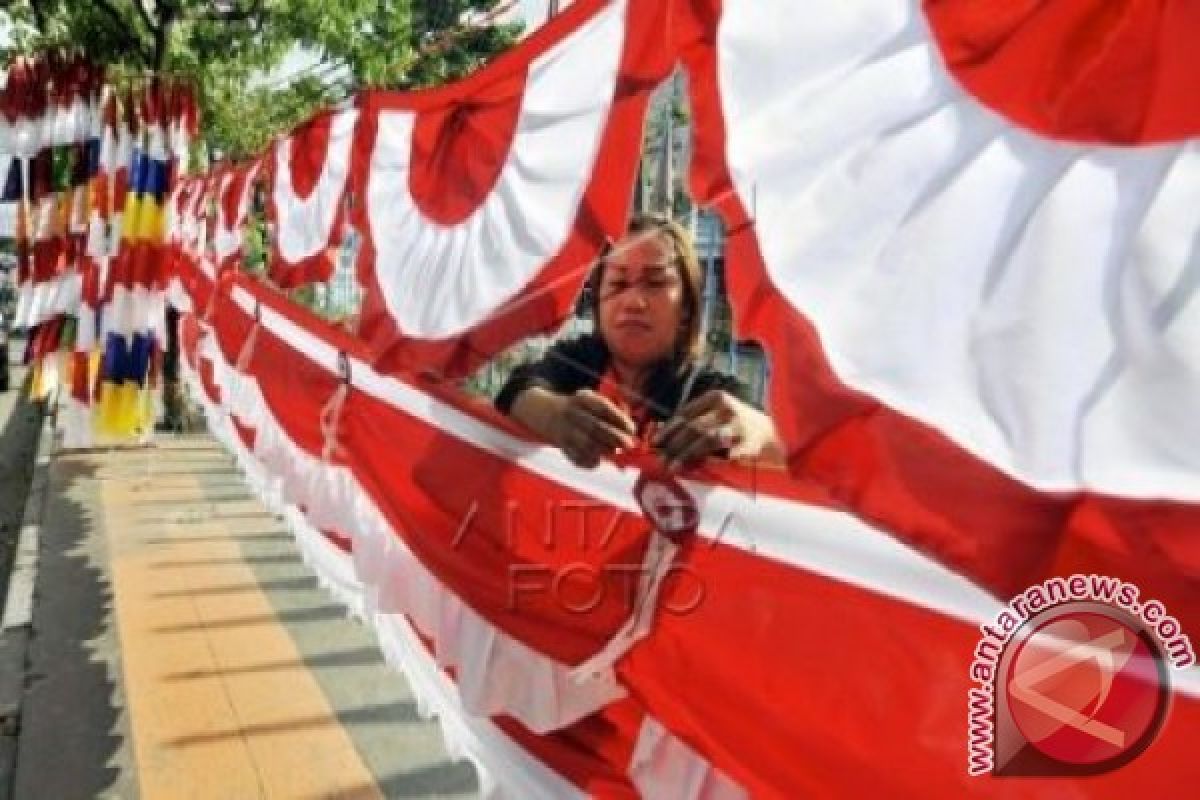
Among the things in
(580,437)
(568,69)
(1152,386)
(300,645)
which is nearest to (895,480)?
(1152,386)

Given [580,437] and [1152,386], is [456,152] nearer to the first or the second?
[580,437]

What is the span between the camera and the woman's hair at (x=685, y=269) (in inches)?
74.6

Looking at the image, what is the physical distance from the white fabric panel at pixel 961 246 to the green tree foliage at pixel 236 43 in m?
7.33

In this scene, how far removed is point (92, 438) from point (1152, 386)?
8.53 meters

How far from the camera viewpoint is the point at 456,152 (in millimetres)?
2381

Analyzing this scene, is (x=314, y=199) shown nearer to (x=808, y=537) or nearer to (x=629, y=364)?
(x=629, y=364)

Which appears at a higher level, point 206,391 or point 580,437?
point 580,437

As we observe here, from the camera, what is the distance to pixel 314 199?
12.3ft

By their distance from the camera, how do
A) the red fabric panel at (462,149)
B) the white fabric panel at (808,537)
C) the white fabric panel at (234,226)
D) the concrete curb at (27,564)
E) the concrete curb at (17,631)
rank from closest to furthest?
the white fabric panel at (808,537)
the red fabric panel at (462,149)
the concrete curb at (17,631)
the concrete curb at (27,564)
the white fabric panel at (234,226)

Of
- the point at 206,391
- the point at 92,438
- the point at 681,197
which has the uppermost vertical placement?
the point at 681,197

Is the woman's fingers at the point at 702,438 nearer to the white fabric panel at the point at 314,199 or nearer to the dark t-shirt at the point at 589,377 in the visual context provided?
the dark t-shirt at the point at 589,377

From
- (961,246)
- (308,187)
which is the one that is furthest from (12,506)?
(961,246)

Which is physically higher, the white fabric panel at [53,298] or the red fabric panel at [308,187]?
the red fabric panel at [308,187]

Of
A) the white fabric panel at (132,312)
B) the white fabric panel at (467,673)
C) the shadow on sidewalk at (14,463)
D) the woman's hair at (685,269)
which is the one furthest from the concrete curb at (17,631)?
the woman's hair at (685,269)
